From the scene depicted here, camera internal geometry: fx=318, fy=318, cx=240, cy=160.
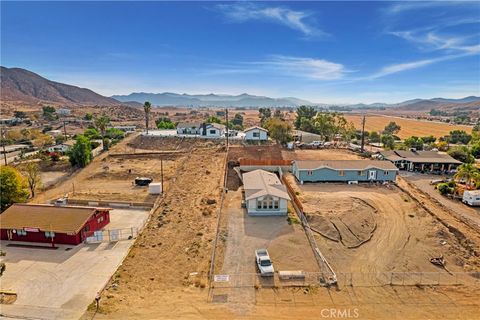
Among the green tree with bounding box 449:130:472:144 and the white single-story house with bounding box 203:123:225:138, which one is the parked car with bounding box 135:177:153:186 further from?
the green tree with bounding box 449:130:472:144

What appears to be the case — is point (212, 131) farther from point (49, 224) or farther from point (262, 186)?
point (49, 224)

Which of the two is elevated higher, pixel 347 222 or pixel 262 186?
pixel 262 186

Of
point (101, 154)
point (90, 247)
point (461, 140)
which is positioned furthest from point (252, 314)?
point (461, 140)

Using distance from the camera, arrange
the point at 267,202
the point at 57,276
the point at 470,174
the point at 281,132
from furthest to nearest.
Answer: the point at 281,132 < the point at 470,174 < the point at 267,202 < the point at 57,276

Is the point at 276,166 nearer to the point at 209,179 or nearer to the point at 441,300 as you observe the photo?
the point at 209,179

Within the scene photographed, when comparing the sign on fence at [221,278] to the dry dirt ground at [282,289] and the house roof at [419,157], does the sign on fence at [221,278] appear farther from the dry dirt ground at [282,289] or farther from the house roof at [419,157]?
the house roof at [419,157]

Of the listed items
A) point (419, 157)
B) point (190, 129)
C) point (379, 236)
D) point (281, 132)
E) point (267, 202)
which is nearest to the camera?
point (379, 236)

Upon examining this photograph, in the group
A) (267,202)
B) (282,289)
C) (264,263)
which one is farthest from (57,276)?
(267,202)

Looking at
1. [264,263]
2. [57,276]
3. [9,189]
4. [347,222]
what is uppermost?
[9,189]
